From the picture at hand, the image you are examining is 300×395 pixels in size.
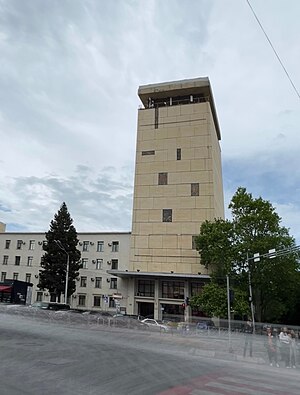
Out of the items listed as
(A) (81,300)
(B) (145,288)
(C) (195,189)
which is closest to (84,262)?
(A) (81,300)

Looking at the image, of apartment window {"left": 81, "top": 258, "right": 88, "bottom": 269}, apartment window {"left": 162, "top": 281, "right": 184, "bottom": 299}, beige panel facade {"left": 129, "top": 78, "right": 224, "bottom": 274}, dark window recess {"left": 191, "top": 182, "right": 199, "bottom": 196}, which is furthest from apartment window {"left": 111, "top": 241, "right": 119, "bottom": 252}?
dark window recess {"left": 191, "top": 182, "right": 199, "bottom": 196}

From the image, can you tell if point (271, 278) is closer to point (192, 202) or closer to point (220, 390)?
point (192, 202)

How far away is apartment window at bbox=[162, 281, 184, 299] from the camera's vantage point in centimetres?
4388

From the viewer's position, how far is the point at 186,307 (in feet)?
130

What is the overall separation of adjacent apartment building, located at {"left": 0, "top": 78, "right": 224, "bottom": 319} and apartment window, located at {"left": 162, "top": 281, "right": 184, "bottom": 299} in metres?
0.12

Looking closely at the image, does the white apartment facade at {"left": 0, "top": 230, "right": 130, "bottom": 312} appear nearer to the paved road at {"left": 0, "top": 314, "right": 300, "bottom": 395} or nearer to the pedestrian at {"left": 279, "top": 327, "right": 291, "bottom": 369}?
the pedestrian at {"left": 279, "top": 327, "right": 291, "bottom": 369}

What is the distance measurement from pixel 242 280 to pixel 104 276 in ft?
75.5

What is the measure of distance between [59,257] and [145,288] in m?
11.8

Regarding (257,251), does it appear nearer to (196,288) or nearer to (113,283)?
(196,288)

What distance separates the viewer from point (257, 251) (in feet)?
108

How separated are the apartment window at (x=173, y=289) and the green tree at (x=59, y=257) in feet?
39.3

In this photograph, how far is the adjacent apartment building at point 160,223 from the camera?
44.5 meters

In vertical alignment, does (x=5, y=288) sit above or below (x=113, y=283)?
below

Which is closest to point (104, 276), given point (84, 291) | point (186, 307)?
point (84, 291)
